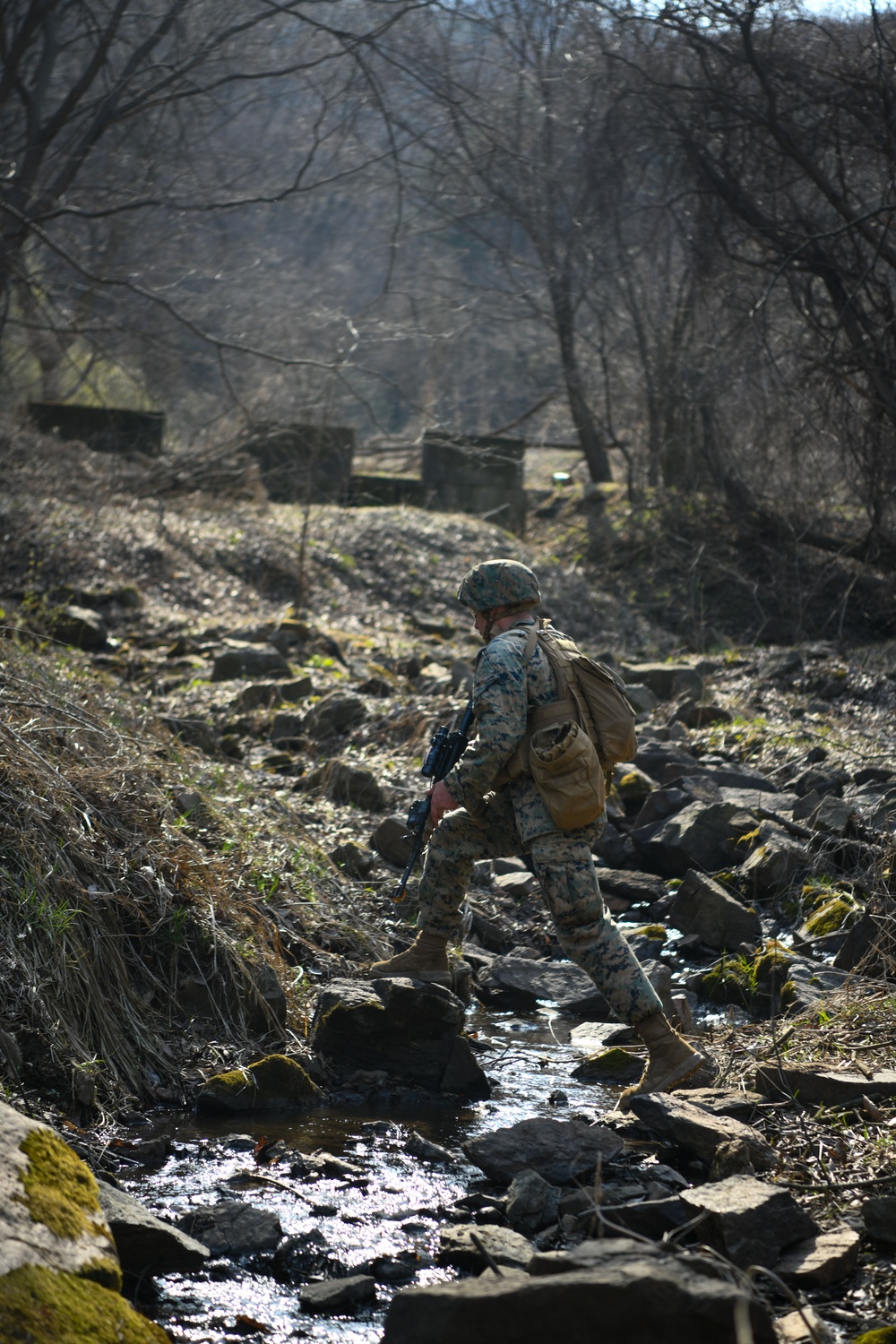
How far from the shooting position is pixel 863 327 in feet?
35.5

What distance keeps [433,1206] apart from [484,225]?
23.0 meters

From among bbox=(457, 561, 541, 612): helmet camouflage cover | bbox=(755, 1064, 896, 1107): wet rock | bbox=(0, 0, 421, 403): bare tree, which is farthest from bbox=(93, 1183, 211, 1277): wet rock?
bbox=(0, 0, 421, 403): bare tree

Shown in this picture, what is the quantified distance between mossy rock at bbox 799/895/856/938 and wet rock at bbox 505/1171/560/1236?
3.02 m

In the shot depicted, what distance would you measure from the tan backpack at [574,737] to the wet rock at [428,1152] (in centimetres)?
109

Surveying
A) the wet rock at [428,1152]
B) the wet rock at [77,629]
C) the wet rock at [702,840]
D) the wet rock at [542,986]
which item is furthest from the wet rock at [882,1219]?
the wet rock at [77,629]

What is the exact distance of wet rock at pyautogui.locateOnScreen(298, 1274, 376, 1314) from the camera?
3076 mm

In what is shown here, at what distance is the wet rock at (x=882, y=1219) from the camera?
3.19 metres

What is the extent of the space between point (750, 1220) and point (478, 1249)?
650 millimetres

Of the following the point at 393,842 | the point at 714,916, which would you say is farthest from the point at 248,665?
the point at 714,916

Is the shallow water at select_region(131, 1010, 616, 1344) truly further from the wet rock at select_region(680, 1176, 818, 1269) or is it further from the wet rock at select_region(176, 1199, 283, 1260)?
the wet rock at select_region(680, 1176, 818, 1269)

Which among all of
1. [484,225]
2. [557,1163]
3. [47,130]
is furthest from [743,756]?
[484,225]

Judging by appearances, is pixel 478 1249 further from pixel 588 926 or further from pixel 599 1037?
pixel 599 1037

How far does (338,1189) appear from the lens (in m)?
3.77

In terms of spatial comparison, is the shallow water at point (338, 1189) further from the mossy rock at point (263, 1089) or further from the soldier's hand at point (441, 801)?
the soldier's hand at point (441, 801)
